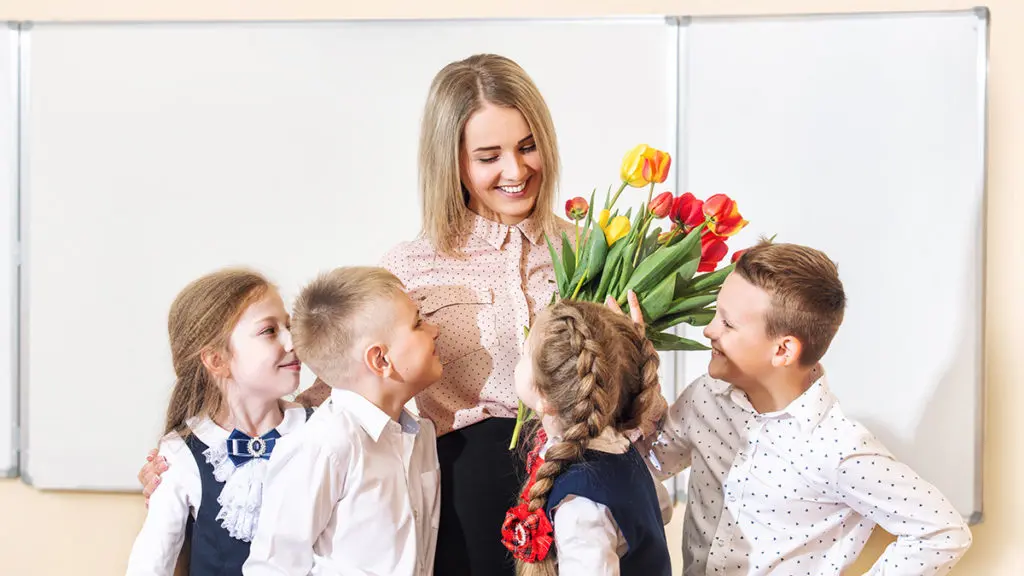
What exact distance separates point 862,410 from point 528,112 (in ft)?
4.67

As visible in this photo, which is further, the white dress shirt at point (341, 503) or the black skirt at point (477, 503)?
the black skirt at point (477, 503)

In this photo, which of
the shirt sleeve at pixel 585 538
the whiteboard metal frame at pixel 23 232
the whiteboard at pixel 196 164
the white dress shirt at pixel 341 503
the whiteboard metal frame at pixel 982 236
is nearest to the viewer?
the shirt sleeve at pixel 585 538

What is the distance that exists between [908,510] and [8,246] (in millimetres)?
2500

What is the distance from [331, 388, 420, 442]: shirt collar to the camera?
1.61 meters

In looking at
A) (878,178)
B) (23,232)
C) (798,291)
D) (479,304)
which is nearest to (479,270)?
(479,304)

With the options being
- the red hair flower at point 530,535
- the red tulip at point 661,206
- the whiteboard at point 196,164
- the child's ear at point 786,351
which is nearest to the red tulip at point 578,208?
the red tulip at point 661,206

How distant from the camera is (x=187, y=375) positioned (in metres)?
1.78

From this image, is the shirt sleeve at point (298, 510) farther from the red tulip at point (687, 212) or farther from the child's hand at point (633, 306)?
the red tulip at point (687, 212)

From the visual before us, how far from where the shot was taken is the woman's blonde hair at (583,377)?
1.46m

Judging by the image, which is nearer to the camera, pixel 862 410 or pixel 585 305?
pixel 585 305

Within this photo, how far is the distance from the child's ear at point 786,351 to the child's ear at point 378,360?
612 mm

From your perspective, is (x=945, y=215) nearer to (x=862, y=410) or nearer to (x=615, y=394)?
(x=862, y=410)

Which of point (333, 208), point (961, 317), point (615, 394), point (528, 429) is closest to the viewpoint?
point (615, 394)

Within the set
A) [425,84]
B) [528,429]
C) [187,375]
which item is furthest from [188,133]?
[528,429]
